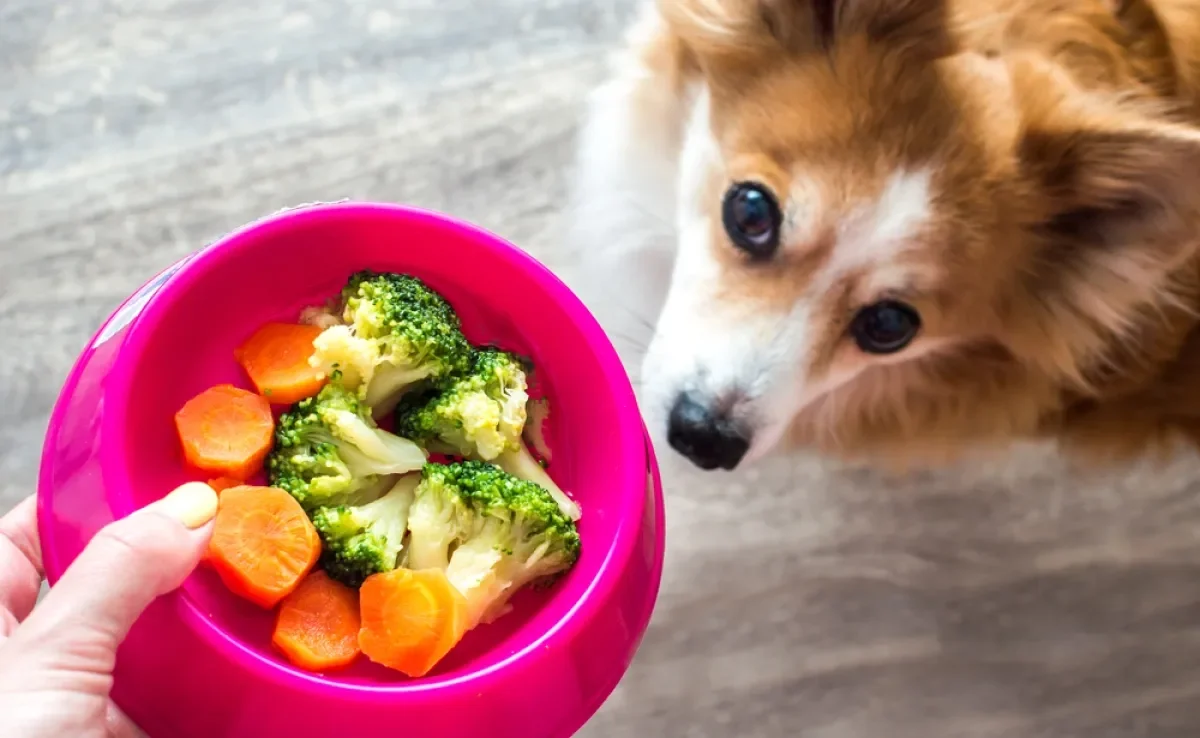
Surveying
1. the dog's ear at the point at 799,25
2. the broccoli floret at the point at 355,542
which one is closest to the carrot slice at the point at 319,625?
the broccoli floret at the point at 355,542

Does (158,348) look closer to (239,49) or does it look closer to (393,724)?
(393,724)

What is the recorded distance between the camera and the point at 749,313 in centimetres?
127

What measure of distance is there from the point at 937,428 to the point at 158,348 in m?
1.10

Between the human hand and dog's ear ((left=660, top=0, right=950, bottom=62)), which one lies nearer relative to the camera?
the human hand

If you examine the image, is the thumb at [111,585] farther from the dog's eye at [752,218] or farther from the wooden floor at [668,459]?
the wooden floor at [668,459]

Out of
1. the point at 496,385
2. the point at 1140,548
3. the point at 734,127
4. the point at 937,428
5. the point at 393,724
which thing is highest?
the point at 734,127

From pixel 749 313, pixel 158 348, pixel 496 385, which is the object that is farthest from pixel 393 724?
pixel 749 313

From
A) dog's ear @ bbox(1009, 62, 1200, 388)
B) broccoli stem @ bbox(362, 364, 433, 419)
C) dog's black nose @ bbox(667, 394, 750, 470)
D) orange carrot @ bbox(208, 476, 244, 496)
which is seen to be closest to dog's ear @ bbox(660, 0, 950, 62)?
dog's ear @ bbox(1009, 62, 1200, 388)

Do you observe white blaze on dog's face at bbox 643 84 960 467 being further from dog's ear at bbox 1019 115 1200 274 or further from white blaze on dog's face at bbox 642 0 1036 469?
dog's ear at bbox 1019 115 1200 274

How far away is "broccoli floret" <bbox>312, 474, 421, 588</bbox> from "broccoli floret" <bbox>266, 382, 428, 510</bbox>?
0.10 ft

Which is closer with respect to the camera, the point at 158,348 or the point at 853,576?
the point at 158,348

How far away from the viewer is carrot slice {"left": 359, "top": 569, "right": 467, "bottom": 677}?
1.14 m

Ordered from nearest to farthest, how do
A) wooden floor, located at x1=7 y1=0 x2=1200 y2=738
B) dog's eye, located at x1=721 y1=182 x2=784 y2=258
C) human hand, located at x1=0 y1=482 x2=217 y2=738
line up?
human hand, located at x1=0 y1=482 x2=217 y2=738
dog's eye, located at x1=721 y1=182 x2=784 y2=258
wooden floor, located at x1=7 y1=0 x2=1200 y2=738

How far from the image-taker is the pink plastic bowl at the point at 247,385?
1.10m
